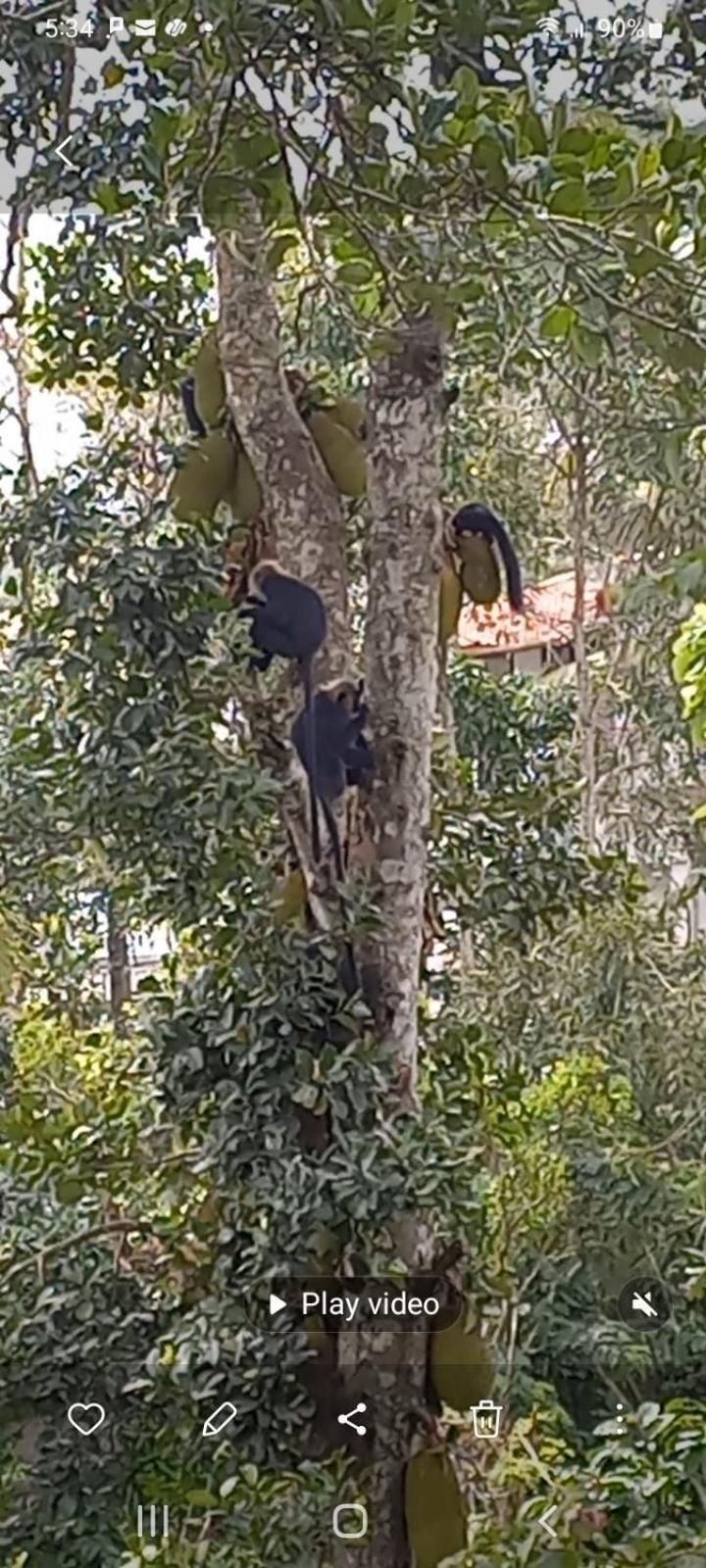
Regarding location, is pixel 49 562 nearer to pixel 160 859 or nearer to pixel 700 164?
pixel 160 859

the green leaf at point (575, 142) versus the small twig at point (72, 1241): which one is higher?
the green leaf at point (575, 142)

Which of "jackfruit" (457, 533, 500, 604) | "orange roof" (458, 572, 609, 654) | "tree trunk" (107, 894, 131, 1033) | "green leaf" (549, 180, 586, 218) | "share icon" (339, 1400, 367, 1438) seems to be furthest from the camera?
"orange roof" (458, 572, 609, 654)

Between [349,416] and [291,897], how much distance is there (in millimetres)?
318

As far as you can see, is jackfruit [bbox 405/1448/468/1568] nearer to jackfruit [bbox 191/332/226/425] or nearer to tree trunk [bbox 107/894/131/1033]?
tree trunk [bbox 107/894/131/1033]

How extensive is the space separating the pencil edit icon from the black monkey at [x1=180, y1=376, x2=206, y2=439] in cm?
57

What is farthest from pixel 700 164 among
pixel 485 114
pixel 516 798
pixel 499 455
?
pixel 499 455

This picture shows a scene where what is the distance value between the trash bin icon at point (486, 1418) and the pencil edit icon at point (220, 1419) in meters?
0.17

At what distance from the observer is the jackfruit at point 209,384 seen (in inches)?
38.7

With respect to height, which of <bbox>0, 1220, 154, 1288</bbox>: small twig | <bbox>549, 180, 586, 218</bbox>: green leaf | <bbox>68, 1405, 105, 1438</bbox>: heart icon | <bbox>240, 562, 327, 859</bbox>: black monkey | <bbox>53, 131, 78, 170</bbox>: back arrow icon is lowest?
<bbox>68, 1405, 105, 1438</bbox>: heart icon

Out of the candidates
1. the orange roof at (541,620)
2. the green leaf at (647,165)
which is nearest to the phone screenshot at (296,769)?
the green leaf at (647,165)

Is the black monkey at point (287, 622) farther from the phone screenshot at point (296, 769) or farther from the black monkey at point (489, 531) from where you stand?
the black monkey at point (489, 531)

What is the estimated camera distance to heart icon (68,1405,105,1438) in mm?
931

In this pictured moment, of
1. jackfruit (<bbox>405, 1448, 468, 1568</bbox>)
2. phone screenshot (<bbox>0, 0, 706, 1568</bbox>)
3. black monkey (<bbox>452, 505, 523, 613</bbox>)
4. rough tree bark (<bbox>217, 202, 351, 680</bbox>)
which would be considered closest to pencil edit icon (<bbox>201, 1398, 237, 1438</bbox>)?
phone screenshot (<bbox>0, 0, 706, 1568</bbox>)

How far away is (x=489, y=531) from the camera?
105 cm
